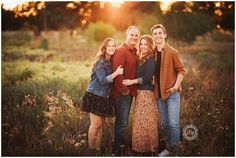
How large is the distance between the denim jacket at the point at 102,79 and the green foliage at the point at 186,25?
243 centimetres

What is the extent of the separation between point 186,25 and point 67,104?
118 inches

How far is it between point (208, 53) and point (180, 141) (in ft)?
9.00

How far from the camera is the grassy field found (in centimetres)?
566

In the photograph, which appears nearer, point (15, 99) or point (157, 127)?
point (157, 127)

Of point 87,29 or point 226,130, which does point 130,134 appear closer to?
point 226,130

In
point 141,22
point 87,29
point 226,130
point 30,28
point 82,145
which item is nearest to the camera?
point 82,145

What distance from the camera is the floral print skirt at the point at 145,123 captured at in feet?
16.9

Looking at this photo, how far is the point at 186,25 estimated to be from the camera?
7707 millimetres

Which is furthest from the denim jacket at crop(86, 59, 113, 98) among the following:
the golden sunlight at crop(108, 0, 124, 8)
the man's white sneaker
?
the golden sunlight at crop(108, 0, 124, 8)

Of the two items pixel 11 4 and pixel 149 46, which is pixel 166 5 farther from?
pixel 11 4

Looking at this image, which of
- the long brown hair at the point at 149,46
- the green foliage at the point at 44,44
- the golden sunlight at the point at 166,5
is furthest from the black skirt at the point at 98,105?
the green foliage at the point at 44,44

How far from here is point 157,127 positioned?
18.3ft

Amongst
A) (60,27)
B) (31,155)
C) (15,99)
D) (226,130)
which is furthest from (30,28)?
(226,130)

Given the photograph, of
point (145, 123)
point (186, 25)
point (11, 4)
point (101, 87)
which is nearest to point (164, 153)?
point (145, 123)
